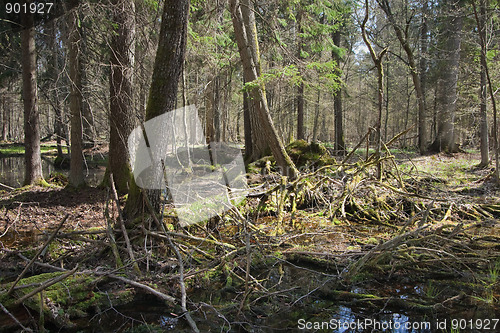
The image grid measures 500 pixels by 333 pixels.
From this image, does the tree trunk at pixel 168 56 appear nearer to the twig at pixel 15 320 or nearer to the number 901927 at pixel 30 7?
the twig at pixel 15 320

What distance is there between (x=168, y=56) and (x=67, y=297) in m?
3.35

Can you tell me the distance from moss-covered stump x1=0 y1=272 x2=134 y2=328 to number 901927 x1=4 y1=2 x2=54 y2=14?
8.40m

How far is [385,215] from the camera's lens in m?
6.88

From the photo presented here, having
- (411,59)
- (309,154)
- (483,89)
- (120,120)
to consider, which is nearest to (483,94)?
(483,89)

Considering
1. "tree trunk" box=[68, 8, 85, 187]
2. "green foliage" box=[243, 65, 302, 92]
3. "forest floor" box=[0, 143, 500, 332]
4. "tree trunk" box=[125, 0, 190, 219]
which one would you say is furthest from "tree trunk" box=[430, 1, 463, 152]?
"tree trunk" box=[68, 8, 85, 187]

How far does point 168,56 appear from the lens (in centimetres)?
480

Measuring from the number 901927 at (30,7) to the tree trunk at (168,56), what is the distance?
6.26m

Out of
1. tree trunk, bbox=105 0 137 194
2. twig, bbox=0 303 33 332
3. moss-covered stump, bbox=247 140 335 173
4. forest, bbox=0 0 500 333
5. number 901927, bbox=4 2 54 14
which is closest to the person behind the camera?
twig, bbox=0 303 33 332

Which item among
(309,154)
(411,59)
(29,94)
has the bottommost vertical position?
(309,154)

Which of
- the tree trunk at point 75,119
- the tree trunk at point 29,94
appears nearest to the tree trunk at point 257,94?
the tree trunk at point 75,119

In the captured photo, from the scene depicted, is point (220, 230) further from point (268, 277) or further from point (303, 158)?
point (303, 158)

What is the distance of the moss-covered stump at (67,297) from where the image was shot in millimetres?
3236

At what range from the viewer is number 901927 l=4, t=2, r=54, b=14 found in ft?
29.5

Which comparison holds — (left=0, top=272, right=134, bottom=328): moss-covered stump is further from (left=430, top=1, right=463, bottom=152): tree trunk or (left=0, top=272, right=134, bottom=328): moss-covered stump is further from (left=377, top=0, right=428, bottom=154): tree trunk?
(left=430, top=1, right=463, bottom=152): tree trunk
